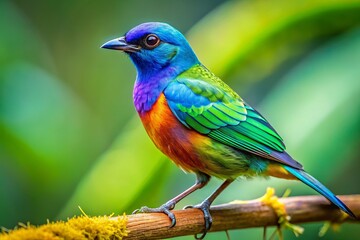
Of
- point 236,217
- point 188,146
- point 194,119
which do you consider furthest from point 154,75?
point 236,217

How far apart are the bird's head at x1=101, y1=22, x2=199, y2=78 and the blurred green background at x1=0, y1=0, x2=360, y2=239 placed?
1.12 m

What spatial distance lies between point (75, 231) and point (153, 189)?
6.41 ft

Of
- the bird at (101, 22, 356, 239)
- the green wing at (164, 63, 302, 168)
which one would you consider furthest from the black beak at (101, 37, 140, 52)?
the green wing at (164, 63, 302, 168)

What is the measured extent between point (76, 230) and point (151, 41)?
1261mm

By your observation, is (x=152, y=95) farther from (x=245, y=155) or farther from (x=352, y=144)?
(x=352, y=144)

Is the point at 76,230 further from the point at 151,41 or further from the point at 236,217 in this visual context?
the point at 151,41

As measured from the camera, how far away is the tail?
3.08 meters

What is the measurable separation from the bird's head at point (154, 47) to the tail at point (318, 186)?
80cm

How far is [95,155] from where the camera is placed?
574 cm

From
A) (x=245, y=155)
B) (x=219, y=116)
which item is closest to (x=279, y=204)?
(x=245, y=155)

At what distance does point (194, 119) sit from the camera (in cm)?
331

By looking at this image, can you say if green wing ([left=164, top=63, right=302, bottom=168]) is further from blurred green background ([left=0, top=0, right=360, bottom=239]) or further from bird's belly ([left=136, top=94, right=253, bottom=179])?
blurred green background ([left=0, top=0, right=360, bottom=239])

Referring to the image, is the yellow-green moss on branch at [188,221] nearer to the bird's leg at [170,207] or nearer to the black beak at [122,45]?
the bird's leg at [170,207]

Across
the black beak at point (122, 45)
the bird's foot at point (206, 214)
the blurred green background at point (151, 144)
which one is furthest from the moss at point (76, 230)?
the blurred green background at point (151, 144)
